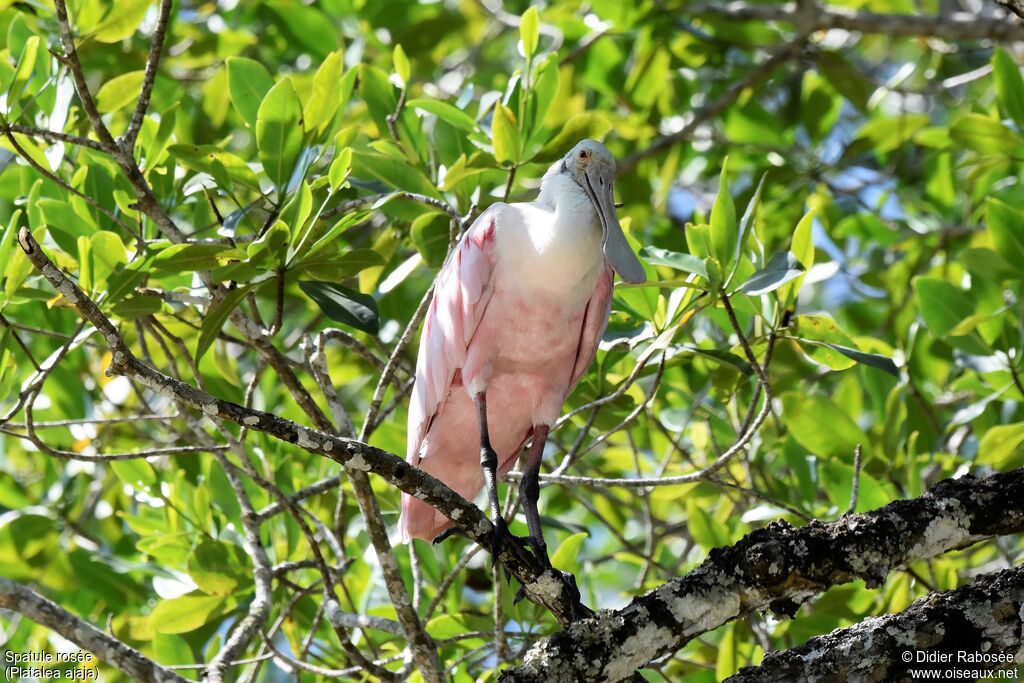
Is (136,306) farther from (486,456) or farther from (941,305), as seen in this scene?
(941,305)

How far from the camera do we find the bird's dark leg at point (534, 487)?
12.3 feet

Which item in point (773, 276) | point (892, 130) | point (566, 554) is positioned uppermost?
point (892, 130)

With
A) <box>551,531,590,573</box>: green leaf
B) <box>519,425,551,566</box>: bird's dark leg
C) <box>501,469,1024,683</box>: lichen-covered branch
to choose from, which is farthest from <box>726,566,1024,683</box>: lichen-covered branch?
<box>551,531,590,573</box>: green leaf

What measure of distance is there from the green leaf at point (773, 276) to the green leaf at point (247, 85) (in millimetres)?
1727

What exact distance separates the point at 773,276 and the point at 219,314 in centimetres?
167

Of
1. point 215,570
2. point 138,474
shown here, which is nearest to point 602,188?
point 215,570

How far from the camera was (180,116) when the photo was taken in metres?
5.70

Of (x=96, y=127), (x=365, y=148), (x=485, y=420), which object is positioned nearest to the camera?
(x=96, y=127)

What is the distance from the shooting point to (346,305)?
3516mm

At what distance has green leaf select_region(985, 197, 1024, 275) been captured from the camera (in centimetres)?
419

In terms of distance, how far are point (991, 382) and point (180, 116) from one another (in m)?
3.83

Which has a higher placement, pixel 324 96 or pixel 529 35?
pixel 529 35

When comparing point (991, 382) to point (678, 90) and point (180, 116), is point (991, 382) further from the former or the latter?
point (180, 116)

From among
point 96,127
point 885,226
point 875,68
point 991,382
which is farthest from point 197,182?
point 875,68
